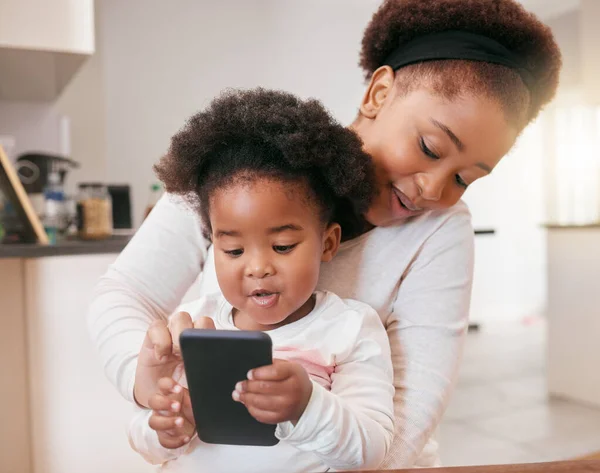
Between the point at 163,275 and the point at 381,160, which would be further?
the point at 163,275

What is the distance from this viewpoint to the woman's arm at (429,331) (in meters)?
0.89

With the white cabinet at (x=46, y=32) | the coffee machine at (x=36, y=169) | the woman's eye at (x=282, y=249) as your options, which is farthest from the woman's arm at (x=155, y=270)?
the coffee machine at (x=36, y=169)

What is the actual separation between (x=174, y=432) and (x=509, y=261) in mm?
6018

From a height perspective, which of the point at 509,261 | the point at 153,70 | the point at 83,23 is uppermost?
the point at 153,70

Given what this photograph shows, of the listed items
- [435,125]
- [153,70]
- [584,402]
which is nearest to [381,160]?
[435,125]

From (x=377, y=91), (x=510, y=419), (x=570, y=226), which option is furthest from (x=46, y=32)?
(x=570, y=226)

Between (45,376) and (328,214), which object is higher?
(328,214)

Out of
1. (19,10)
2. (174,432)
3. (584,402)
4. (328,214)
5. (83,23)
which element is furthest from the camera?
(584,402)

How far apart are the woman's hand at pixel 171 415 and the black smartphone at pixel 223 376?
4cm

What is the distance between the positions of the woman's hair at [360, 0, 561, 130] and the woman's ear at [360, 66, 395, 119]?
0.06 ft

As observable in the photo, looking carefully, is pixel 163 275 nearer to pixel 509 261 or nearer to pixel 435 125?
pixel 435 125

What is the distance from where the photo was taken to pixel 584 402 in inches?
132

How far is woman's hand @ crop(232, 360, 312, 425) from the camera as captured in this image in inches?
24.3

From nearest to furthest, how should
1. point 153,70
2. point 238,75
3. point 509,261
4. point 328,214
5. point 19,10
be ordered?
point 328,214 → point 19,10 → point 153,70 → point 238,75 → point 509,261
